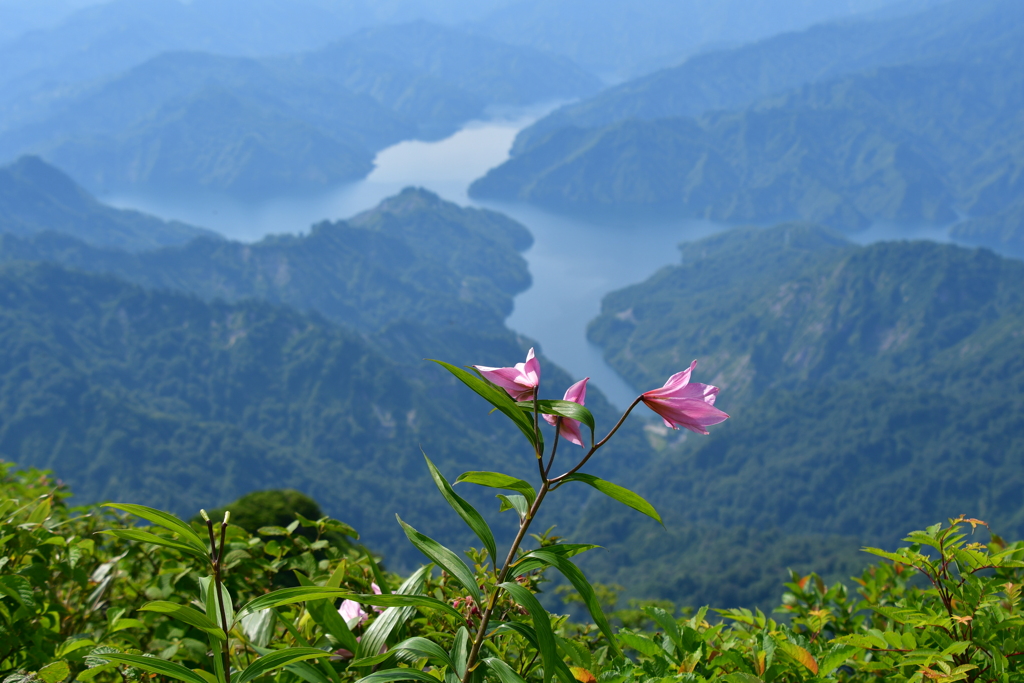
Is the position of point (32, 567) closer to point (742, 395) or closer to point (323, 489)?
point (323, 489)

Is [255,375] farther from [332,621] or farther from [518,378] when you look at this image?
[518,378]

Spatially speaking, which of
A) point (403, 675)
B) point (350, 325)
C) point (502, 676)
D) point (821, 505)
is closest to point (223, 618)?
point (403, 675)

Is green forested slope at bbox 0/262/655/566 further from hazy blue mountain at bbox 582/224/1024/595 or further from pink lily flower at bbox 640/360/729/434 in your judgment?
pink lily flower at bbox 640/360/729/434

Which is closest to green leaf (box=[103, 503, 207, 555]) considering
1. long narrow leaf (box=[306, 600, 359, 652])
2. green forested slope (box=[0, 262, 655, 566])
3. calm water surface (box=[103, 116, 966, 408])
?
long narrow leaf (box=[306, 600, 359, 652])

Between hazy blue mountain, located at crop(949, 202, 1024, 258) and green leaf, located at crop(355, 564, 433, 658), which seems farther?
hazy blue mountain, located at crop(949, 202, 1024, 258)

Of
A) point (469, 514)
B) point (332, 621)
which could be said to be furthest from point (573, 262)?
point (469, 514)

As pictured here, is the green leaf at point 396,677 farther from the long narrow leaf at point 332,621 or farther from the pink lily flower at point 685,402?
the pink lily flower at point 685,402
